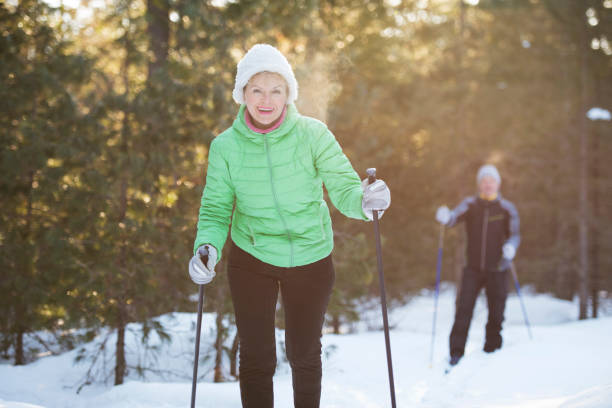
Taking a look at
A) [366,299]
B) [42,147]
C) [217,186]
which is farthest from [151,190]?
[366,299]

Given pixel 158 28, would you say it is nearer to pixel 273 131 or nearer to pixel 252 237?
pixel 273 131

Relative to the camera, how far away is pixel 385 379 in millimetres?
4875

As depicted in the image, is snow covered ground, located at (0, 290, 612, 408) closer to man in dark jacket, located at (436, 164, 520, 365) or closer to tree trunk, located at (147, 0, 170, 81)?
man in dark jacket, located at (436, 164, 520, 365)

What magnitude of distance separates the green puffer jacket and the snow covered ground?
1578 millimetres

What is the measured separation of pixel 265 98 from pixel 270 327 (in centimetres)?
110

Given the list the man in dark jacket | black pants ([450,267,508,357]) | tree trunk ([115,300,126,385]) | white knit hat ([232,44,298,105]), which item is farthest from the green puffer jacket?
black pants ([450,267,508,357])

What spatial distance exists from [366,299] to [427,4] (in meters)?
9.55

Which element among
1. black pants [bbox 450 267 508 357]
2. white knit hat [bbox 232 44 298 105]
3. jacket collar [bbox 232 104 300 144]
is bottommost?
black pants [bbox 450 267 508 357]

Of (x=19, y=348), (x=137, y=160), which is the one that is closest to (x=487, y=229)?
(x=137, y=160)

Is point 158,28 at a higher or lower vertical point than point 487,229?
higher

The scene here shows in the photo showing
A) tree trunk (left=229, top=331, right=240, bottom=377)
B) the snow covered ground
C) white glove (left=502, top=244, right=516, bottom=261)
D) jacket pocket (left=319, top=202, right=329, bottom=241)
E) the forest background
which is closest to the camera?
jacket pocket (left=319, top=202, right=329, bottom=241)

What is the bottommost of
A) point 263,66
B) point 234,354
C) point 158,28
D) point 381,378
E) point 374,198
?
point 381,378

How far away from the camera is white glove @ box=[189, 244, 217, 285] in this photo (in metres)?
2.50

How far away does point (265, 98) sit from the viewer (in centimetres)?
249
